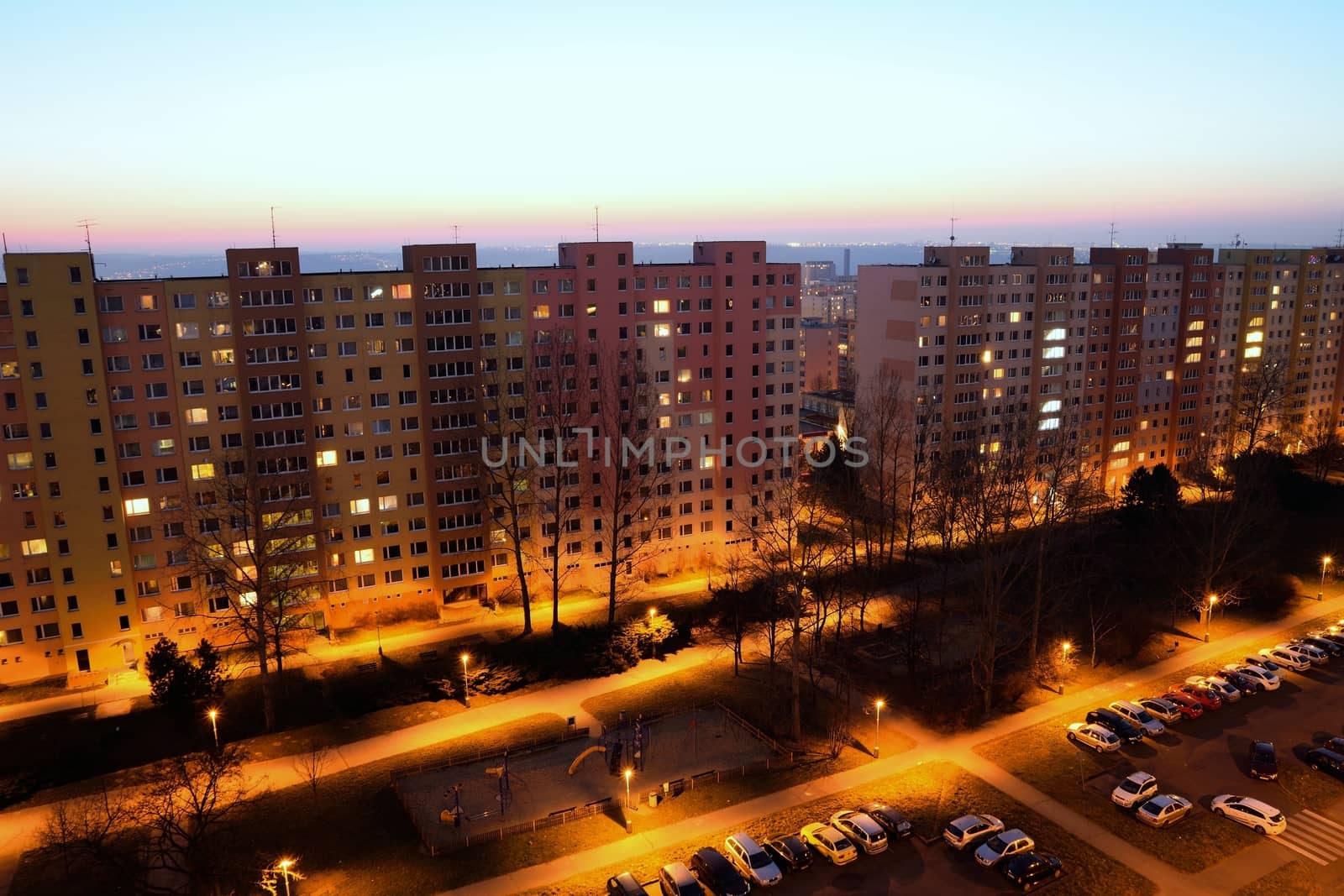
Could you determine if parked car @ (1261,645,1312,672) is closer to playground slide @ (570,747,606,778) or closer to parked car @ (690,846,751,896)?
parked car @ (690,846,751,896)

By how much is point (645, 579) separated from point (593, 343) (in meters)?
19.1

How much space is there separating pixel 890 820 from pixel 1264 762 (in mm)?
18610

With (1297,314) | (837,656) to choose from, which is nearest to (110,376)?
(837,656)

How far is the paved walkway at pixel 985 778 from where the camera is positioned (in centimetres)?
3441

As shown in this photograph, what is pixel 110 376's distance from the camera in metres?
52.3

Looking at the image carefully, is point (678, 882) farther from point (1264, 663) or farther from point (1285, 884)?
point (1264, 663)

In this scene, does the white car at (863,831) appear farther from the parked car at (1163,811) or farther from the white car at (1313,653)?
the white car at (1313,653)

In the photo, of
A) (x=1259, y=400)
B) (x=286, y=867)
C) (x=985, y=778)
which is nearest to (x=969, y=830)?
(x=985, y=778)

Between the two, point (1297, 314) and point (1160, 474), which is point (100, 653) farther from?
point (1297, 314)

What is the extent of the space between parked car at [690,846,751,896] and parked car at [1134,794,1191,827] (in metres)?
17.5

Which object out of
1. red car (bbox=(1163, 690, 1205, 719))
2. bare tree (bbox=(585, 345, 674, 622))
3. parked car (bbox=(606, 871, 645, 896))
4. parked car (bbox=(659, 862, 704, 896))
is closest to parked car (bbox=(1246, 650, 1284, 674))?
red car (bbox=(1163, 690, 1205, 719))

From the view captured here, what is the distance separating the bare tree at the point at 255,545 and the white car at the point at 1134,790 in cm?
4336

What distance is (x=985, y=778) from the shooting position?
41.5m

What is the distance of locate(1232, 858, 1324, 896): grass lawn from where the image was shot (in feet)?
110
